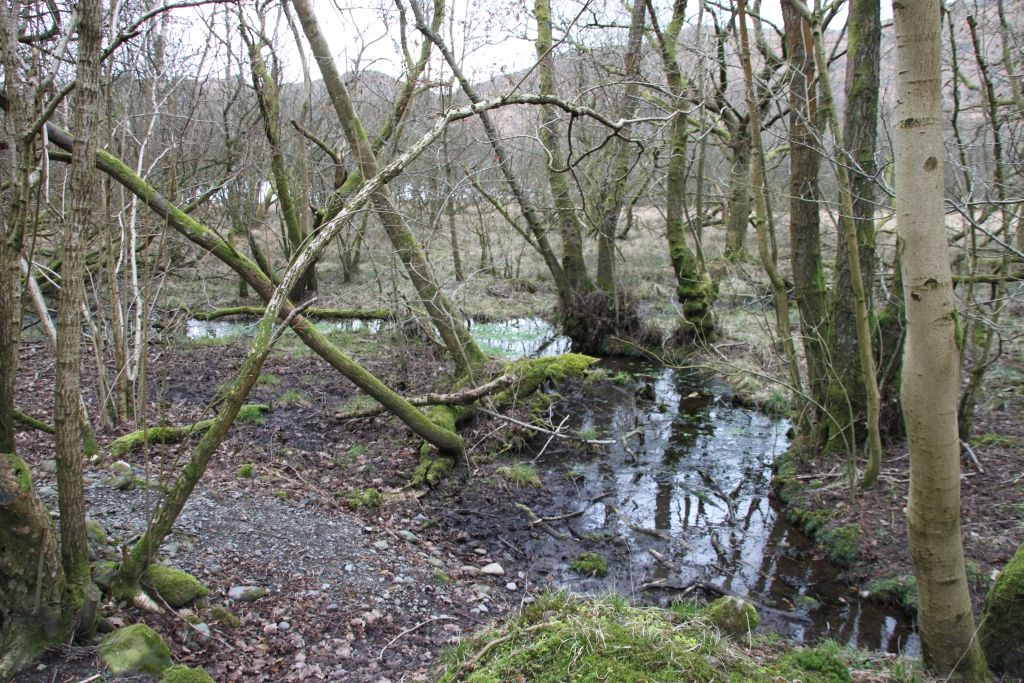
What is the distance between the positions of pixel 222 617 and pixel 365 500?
2.53 metres

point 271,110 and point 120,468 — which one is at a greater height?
point 271,110

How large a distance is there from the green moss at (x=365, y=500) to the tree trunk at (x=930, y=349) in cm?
456

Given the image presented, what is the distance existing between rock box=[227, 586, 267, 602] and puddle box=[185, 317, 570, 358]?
25.3 feet

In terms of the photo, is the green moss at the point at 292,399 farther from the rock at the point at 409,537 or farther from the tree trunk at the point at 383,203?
the rock at the point at 409,537

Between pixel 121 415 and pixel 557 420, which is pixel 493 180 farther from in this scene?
pixel 121 415

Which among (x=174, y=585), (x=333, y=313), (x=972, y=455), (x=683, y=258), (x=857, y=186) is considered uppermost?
(x=857, y=186)

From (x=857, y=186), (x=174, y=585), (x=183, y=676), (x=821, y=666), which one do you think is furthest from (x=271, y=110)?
(x=821, y=666)

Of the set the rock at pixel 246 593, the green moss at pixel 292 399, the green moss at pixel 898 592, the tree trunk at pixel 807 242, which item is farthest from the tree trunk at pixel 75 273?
the tree trunk at pixel 807 242

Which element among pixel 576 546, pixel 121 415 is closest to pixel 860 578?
pixel 576 546

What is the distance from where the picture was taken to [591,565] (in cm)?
580

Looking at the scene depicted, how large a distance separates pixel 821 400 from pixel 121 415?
7779 mm

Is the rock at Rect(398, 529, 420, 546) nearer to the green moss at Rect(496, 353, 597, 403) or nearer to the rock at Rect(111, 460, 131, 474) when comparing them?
the rock at Rect(111, 460, 131, 474)

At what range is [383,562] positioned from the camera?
5266 mm

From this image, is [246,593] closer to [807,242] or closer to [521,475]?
[521,475]
